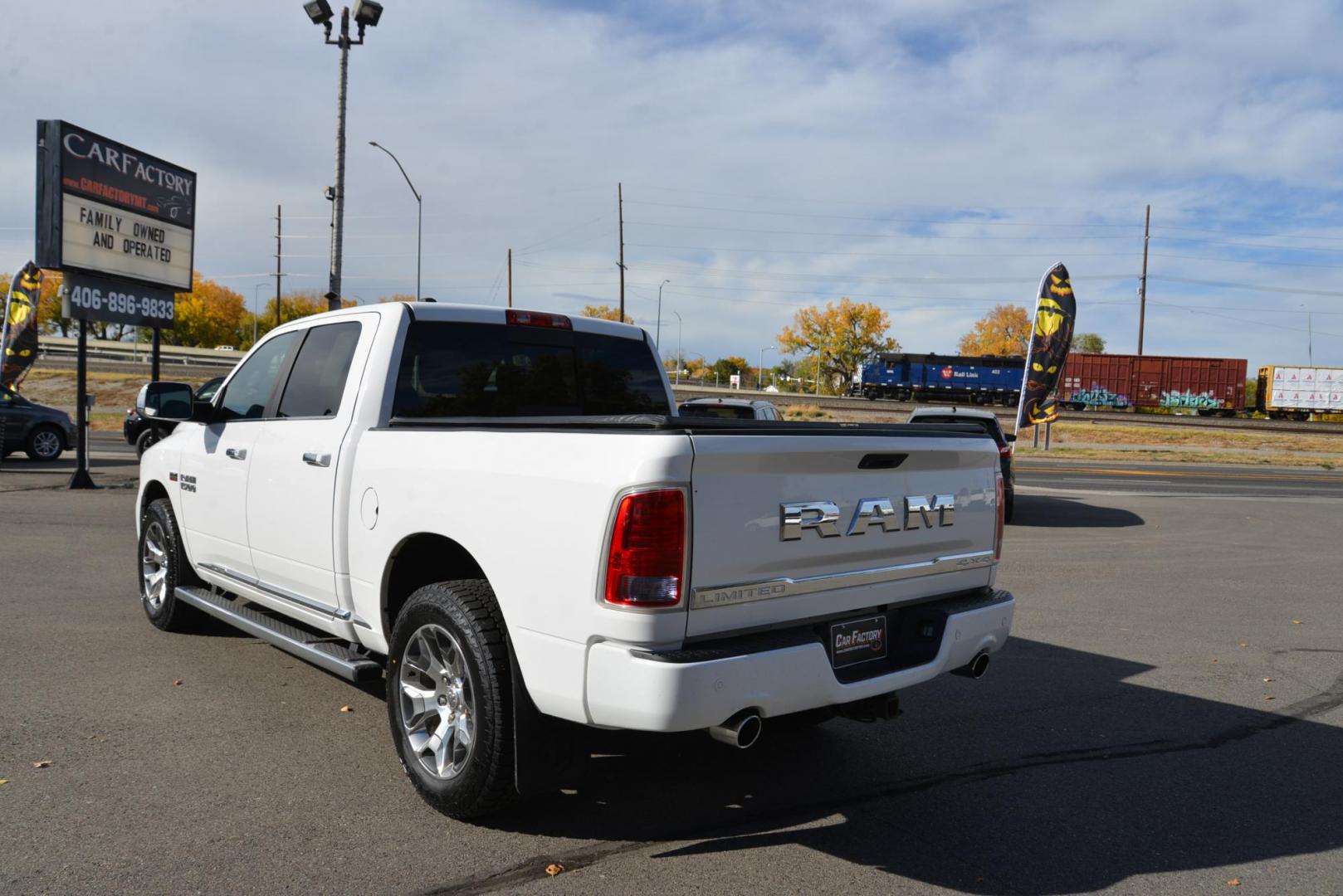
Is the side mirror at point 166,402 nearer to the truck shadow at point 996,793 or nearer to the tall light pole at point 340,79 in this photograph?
the truck shadow at point 996,793

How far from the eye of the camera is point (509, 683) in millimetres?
3656

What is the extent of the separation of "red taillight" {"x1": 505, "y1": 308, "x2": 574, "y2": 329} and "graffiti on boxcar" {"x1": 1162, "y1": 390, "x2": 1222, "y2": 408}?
2509 inches

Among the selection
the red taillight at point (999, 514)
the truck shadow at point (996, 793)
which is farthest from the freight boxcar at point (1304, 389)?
the red taillight at point (999, 514)

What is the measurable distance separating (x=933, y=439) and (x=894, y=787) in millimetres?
1548

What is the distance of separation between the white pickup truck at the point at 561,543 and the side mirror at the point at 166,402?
1.35ft

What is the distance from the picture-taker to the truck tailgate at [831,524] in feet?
10.9

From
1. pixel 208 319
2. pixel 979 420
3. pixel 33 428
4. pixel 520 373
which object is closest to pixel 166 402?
pixel 520 373

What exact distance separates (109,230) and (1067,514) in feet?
53.0

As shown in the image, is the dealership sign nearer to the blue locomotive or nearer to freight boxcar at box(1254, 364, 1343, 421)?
the blue locomotive

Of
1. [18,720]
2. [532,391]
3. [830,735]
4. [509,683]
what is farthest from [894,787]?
[18,720]

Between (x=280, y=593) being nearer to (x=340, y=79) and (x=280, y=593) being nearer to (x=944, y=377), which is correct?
(x=340, y=79)

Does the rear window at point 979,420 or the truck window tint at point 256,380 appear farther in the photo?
the rear window at point 979,420

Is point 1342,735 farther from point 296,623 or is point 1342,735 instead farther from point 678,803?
point 296,623

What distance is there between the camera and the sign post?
15.5 m
